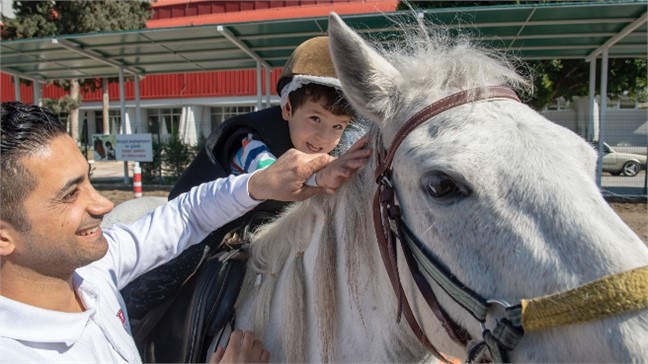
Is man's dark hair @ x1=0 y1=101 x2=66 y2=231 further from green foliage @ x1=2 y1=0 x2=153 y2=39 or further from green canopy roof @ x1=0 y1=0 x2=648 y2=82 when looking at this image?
green foliage @ x1=2 y1=0 x2=153 y2=39

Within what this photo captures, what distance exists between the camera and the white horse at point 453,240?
0.95 metres

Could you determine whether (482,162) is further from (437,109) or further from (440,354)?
(440,354)

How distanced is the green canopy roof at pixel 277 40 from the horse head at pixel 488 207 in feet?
22.1

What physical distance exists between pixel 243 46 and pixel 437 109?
1079 cm

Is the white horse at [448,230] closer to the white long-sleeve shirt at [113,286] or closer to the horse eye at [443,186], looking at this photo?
the horse eye at [443,186]

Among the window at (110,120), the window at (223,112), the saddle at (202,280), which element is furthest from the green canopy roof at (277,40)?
the window at (110,120)

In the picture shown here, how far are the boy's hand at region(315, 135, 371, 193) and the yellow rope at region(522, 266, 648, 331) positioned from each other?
0.71 m

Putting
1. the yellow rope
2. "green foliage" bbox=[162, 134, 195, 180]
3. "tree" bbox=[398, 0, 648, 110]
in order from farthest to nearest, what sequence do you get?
"tree" bbox=[398, 0, 648, 110]
"green foliage" bbox=[162, 134, 195, 180]
the yellow rope

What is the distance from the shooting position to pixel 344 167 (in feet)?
4.91

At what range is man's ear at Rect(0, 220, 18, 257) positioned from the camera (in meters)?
1.18

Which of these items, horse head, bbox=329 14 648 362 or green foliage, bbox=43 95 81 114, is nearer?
horse head, bbox=329 14 648 362

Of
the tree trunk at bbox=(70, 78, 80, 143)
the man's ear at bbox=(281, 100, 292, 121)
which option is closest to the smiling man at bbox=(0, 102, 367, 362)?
the man's ear at bbox=(281, 100, 292, 121)

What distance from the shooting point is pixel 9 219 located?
1.19 metres

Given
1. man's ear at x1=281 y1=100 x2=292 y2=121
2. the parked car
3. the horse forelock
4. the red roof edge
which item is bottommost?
the parked car
